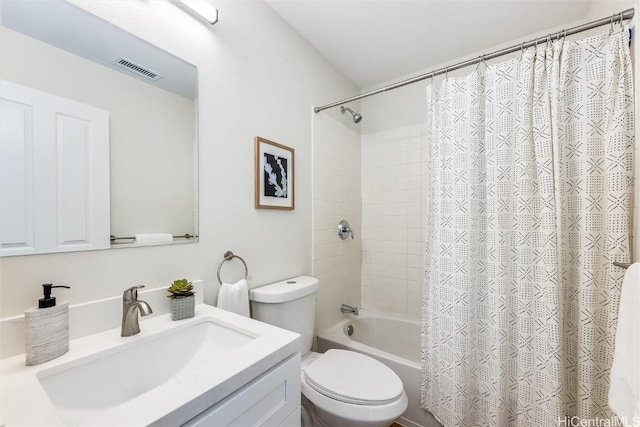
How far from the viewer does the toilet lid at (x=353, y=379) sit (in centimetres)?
112

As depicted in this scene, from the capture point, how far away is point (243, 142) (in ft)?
4.35

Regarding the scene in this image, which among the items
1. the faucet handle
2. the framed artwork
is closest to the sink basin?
the faucet handle

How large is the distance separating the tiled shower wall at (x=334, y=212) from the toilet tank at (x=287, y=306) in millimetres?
354

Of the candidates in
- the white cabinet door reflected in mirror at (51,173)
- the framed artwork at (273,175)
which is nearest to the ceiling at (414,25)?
the framed artwork at (273,175)

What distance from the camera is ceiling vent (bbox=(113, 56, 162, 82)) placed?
36.5 inches

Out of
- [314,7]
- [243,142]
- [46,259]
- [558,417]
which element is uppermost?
[314,7]

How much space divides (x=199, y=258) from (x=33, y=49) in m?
0.82

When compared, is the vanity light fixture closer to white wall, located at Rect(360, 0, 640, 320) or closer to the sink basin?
the sink basin

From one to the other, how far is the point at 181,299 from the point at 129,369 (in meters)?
0.24

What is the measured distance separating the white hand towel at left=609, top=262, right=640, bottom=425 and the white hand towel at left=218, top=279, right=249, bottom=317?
1.24m

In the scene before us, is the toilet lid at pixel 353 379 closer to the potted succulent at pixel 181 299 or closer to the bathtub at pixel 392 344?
the bathtub at pixel 392 344

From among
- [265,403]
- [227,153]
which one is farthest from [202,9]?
[265,403]

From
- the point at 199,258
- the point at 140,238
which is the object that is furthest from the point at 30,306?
the point at 199,258

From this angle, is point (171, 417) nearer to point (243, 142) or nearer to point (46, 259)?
point (46, 259)
